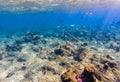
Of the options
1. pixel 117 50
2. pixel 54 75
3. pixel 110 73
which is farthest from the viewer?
pixel 117 50

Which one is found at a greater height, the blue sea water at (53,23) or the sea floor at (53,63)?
the sea floor at (53,63)

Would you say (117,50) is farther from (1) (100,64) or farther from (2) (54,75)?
(2) (54,75)

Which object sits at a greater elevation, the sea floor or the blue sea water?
the sea floor

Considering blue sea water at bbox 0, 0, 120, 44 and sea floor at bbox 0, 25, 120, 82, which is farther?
blue sea water at bbox 0, 0, 120, 44

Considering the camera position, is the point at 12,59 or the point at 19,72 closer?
the point at 19,72

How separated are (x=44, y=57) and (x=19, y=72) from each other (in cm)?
307

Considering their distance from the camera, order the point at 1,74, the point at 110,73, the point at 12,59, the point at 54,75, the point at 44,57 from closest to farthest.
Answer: the point at 110,73
the point at 54,75
the point at 1,74
the point at 44,57
the point at 12,59

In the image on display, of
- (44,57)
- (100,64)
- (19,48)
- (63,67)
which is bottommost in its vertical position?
(19,48)

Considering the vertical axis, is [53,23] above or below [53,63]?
below

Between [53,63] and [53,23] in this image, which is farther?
[53,23]

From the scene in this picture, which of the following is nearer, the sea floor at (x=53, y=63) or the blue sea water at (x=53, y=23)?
the sea floor at (x=53, y=63)

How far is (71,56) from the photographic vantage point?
1483cm

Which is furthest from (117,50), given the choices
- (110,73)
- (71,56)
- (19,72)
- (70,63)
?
(19,72)

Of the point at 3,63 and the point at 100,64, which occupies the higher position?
the point at 100,64
